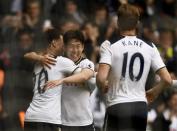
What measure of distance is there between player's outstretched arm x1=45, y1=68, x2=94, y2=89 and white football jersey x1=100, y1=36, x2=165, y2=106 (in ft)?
0.76

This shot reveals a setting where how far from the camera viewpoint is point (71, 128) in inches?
225

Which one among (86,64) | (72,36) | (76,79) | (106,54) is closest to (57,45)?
(72,36)

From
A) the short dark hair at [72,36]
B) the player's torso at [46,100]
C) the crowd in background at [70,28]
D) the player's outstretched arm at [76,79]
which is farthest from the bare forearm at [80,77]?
the crowd in background at [70,28]

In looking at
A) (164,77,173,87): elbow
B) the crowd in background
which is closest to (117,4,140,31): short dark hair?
(164,77,173,87): elbow

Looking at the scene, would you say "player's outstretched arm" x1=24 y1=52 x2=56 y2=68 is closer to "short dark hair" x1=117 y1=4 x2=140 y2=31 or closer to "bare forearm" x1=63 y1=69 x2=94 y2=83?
"bare forearm" x1=63 y1=69 x2=94 y2=83

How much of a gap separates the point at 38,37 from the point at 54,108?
95.1 inches

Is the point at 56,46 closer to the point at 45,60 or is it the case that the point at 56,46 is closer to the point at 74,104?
the point at 45,60

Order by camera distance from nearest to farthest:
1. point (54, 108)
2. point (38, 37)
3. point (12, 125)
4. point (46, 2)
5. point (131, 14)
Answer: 1. point (131, 14)
2. point (54, 108)
3. point (12, 125)
4. point (38, 37)
5. point (46, 2)

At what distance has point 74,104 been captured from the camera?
18.8 ft

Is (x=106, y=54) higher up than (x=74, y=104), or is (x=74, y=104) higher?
(x=106, y=54)

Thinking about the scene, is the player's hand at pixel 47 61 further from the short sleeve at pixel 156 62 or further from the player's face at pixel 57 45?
the short sleeve at pixel 156 62

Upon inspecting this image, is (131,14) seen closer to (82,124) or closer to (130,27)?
(130,27)

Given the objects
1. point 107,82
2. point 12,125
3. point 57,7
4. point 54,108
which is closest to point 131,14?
point 107,82

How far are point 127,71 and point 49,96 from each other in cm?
64
